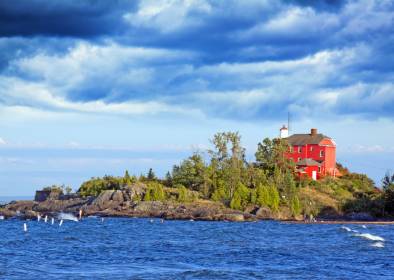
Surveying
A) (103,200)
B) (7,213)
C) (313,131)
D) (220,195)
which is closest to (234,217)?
(220,195)

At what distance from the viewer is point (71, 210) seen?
142 meters

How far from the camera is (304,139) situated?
6850 inches

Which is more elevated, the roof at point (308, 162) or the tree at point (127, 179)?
the roof at point (308, 162)

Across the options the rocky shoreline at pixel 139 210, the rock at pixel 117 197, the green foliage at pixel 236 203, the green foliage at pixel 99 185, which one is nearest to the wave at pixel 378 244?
the rocky shoreline at pixel 139 210

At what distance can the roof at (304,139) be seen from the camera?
560 ft

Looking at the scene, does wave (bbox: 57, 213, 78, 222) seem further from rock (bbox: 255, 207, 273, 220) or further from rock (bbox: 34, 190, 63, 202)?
rock (bbox: 255, 207, 273, 220)

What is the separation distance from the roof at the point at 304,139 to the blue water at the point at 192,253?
6600cm

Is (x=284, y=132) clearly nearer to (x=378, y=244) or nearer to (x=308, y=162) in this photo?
(x=308, y=162)

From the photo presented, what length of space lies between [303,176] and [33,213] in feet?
217

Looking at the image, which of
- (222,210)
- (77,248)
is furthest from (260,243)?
(222,210)

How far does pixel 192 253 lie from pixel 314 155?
108 metres

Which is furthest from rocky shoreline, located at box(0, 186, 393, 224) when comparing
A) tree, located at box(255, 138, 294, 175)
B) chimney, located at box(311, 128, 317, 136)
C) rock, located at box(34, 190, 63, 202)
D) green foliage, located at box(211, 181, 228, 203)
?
chimney, located at box(311, 128, 317, 136)

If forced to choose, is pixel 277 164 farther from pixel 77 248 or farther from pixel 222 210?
pixel 77 248

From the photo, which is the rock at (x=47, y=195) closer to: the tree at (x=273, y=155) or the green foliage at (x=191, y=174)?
the green foliage at (x=191, y=174)
